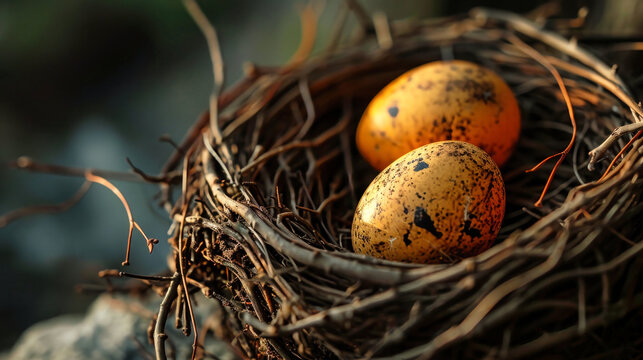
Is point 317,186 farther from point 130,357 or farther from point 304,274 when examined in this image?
point 130,357

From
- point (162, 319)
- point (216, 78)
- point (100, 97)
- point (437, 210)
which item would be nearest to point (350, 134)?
point (216, 78)

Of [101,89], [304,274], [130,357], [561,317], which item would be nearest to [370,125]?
[304,274]

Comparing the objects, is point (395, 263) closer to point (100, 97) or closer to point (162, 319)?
point (162, 319)

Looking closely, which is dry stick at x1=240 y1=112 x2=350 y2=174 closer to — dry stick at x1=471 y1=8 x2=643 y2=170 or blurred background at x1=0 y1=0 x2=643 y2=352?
dry stick at x1=471 y1=8 x2=643 y2=170

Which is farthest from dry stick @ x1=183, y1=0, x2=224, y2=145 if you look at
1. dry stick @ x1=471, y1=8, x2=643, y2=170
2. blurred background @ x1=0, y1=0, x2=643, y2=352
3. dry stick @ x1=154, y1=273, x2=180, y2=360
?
blurred background @ x1=0, y1=0, x2=643, y2=352

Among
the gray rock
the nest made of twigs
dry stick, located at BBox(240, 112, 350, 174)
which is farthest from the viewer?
the gray rock

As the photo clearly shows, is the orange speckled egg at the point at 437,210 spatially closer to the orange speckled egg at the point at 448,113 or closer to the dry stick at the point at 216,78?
the orange speckled egg at the point at 448,113

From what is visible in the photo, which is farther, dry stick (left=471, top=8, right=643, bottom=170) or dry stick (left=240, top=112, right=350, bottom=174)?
dry stick (left=240, top=112, right=350, bottom=174)
